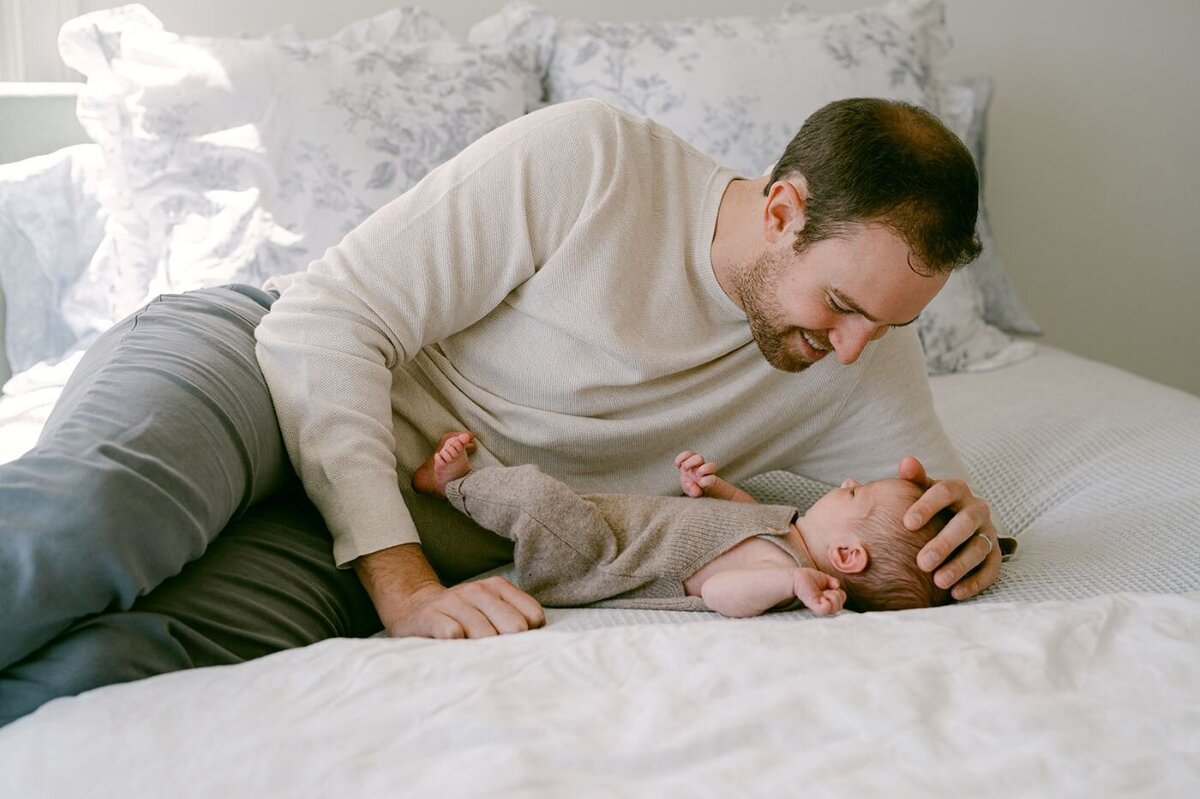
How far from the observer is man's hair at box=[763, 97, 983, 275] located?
1.25 meters

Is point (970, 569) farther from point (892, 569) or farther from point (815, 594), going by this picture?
point (815, 594)

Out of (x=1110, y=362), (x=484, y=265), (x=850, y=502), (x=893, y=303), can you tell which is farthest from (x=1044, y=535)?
(x=1110, y=362)

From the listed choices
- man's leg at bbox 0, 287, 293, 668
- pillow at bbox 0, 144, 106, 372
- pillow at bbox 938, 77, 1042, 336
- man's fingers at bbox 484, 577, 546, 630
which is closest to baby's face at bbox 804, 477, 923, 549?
man's fingers at bbox 484, 577, 546, 630

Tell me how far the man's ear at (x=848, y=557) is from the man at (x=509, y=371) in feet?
0.22

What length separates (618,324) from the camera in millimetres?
1429

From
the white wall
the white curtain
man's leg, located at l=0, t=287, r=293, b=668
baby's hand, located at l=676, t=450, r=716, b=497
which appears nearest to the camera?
man's leg, located at l=0, t=287, r=293, b=668

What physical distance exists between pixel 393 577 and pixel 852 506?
52cm

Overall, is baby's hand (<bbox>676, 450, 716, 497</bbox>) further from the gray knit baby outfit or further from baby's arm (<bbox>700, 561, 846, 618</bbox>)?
→ baby's arm (<bbox>700, 561, 846, 618</bbox>)

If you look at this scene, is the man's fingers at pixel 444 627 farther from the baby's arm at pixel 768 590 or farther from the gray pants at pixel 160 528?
the baby's arm at pixel 768 590

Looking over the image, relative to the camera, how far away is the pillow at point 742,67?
2.10 metres

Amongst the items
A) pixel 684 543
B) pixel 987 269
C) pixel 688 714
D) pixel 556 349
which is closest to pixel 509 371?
pixel 556 349

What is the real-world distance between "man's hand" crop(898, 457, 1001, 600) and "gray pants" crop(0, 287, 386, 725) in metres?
0.62

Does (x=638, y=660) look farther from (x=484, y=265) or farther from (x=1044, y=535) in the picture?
(x=1044, y=535)

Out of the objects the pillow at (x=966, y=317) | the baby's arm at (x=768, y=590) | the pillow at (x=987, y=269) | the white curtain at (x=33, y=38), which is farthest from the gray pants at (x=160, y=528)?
the pillow at (x=987, y=269)
